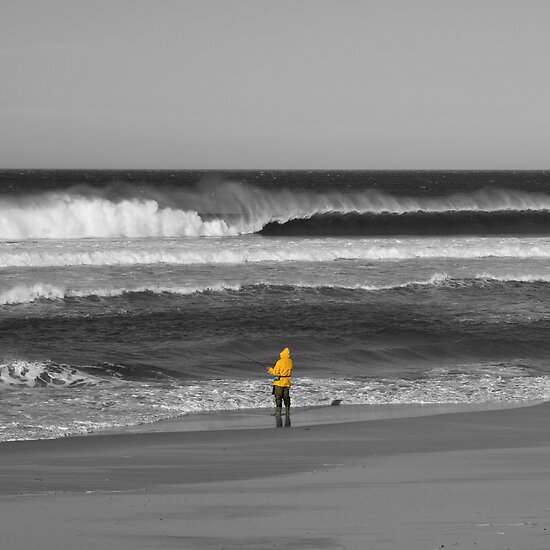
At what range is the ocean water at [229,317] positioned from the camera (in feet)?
46.4

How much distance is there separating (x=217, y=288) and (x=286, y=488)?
60.4 feet

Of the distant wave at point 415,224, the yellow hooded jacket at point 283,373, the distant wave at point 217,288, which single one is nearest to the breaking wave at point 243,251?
the distant wave at point 217,288

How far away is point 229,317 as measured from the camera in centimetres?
2191

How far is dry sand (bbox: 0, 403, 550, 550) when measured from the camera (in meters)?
6.65

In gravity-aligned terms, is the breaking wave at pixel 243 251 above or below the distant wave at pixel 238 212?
below

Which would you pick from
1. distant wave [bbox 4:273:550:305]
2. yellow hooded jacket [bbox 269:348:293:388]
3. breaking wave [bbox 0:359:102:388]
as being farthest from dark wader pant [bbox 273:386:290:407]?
distant wave [bbox 4:273:550:305]

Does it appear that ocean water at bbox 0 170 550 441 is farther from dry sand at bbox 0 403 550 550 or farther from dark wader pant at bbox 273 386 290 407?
dry sand at bbox 0 403 550 550

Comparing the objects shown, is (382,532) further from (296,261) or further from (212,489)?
(296,261)

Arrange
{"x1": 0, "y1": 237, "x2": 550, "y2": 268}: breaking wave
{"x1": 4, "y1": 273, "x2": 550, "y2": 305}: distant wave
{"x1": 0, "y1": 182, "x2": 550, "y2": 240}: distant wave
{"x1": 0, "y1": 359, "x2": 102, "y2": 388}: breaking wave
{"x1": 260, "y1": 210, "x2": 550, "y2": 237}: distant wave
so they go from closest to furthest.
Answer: {"x1": 0, "y1": 359, "x2": 102, "y2": 388}: breaking wave
{"x1": 4, "y1": 273, "x2": 550, "y2": 305}: distant wave
{"x1": 0, "y1": 237, "x2": 550, "y2": 268}: breaking wave
{"x1": 0, "y1": 182, "x2": 550, "y2": 240}: distant wave
{"x1": 260, "y1": 210, "x2": 550, "y2": 237}: distant wave

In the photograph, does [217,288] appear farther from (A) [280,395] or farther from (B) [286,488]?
(B) [286,488]

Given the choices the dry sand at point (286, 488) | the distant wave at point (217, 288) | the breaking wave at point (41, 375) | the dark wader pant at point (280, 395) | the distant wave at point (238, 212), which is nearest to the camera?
the dry sand at point (286, 488)

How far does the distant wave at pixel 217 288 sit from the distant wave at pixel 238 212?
1615 cm

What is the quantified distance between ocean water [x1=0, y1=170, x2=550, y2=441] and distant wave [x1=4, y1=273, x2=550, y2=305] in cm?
7

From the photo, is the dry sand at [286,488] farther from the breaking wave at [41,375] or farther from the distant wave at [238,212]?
the distant wave at [238,212]
